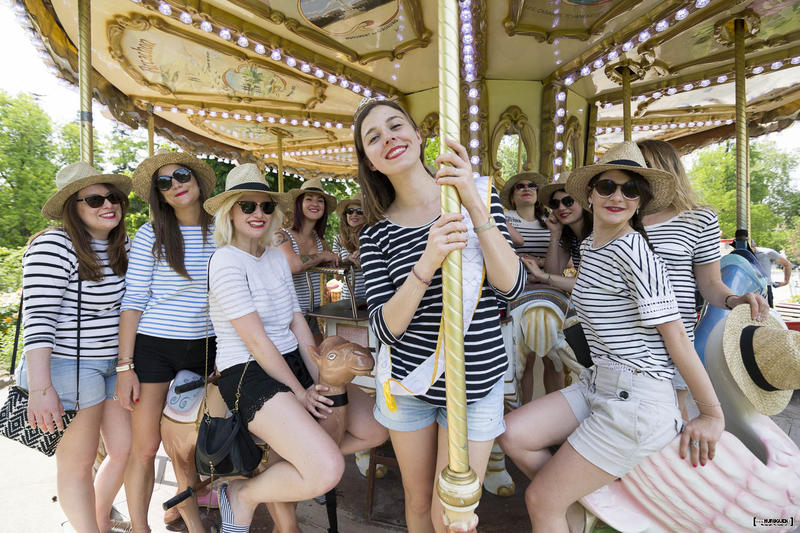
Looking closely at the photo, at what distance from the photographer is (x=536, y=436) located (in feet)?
5.29

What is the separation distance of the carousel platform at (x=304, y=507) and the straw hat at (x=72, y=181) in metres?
1.72

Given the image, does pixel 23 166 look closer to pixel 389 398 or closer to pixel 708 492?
pixel 389 398

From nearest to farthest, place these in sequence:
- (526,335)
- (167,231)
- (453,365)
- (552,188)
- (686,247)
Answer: (453,365) → (686,247) → (167,231) → (526,335) → (552,188)

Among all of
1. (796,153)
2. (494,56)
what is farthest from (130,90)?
(796,153)

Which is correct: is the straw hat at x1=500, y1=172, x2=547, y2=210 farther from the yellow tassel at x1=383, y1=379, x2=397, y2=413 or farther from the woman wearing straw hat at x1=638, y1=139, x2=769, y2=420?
the yellow tassel at x1=383, y1=379, x2=397, y2=413

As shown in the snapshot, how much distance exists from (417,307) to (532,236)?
2.55 m

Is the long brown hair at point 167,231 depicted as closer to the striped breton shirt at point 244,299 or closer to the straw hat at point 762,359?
the striped breton shirt at point 244,299

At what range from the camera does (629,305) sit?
148 cm

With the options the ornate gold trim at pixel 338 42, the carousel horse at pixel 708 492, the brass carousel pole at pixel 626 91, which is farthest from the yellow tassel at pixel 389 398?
the brass carousel pole at pixel 626 91

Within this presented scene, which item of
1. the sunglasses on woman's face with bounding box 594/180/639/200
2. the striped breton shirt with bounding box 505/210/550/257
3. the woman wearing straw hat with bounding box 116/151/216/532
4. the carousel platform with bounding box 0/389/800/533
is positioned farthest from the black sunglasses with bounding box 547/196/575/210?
the woman wearing straw hat with bounding box 116/151/216/532

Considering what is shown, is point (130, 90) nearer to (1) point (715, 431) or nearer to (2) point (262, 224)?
(2) point (262, 224)

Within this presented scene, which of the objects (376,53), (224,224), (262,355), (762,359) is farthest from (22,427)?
(376,53)

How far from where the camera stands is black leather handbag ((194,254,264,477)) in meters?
1.69

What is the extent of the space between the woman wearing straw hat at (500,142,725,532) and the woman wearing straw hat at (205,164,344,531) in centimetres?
84
